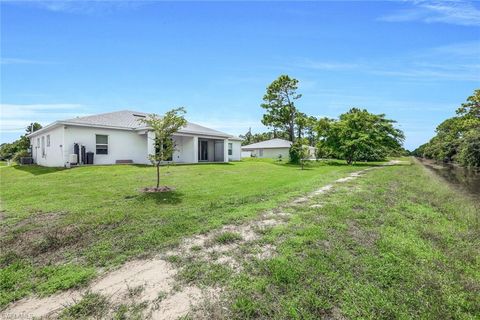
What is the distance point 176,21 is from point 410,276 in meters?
12.3

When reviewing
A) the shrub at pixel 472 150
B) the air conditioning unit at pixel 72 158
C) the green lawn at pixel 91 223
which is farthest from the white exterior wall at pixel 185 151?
the shrub at pixel 472 150

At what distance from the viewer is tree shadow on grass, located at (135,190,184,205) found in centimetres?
751

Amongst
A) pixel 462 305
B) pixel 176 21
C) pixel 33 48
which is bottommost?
pixel 462 305

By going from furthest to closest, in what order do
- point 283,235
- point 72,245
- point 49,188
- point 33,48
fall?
point 33,48
point 49,188
point 283,235
point 72,245

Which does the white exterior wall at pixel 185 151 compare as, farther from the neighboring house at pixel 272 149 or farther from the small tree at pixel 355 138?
the neighboring house at pixel 272 149

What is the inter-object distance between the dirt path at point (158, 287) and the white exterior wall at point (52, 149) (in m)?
16.7

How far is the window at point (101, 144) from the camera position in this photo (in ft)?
58.6

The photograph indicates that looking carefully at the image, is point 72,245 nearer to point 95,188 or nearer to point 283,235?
point 283,235

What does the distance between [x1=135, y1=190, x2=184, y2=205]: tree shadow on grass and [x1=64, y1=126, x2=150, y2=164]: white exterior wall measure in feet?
38.0

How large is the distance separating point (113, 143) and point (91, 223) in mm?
14810

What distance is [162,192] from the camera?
8.80 meters

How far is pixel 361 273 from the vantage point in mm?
3391

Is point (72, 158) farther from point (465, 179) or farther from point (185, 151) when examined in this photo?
point (465, 179)

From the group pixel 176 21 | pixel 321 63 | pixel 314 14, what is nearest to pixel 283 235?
pixel 314 14
